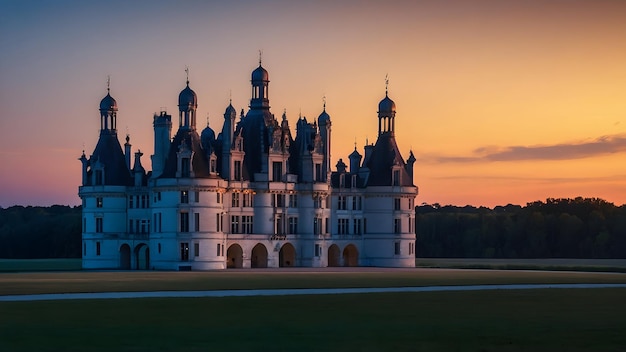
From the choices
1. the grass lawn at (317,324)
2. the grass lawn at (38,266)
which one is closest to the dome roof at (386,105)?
the grass lawn at (38,266)

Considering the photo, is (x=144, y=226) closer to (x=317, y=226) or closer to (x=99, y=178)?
(x=99, y=178)

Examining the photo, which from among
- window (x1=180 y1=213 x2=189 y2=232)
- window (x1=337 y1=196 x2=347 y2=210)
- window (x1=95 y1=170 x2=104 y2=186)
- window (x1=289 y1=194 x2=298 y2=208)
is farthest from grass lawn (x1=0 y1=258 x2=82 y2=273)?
window (x1=337 y1=196 x2=347 y2=210)

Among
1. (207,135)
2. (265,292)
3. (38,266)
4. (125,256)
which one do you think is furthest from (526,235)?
(265,292)

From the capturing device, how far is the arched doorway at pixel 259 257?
348ft

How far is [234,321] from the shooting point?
1465 inches

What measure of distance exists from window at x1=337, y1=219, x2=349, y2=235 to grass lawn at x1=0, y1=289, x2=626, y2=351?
211ft

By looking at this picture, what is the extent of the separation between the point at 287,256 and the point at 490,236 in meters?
57.4

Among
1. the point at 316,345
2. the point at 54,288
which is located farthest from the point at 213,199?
the point at 316,345

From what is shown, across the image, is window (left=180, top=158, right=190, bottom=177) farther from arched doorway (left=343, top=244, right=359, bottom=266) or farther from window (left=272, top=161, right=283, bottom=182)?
arched doorway (left=343, top=244, right=359, bottom=266)

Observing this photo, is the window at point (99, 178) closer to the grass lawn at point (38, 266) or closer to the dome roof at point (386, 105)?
the grass lawn at point (38, 266)

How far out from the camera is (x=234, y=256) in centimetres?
10531

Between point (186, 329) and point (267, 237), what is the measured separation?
70696 millimetres

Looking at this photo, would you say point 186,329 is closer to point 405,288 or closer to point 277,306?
point 277,306

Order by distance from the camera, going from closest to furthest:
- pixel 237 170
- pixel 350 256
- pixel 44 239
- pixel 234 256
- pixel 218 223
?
pixel 218 223, pixel 237 170, pixel 234 256, pixel 350 256, pixel 44 239
